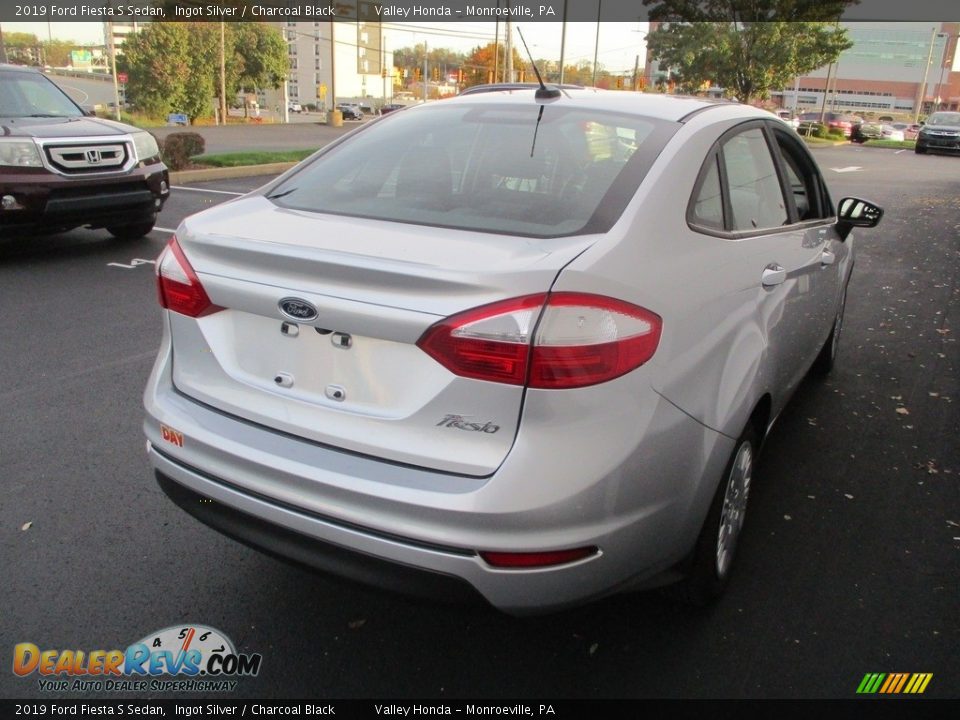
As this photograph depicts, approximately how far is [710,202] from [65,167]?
6592mm

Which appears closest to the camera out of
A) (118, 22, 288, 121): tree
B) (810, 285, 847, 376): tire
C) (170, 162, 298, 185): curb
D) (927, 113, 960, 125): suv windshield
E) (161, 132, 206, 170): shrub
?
(810, 285, 847, 376): tire

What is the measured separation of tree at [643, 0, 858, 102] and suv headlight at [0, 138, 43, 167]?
107ft

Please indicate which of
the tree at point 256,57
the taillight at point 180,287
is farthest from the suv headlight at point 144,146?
the tree at point 256,57

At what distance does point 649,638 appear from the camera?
2.65 meters

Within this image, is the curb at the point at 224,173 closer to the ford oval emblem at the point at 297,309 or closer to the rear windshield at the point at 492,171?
the rear windshield at the point at 492,171

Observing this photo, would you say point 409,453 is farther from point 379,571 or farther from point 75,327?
point 75,327

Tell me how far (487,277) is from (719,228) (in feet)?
3.49

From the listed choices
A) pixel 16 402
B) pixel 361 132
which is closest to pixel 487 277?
pixel 361 132

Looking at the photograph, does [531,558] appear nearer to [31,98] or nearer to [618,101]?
[618,101]

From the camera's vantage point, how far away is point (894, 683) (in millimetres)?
2482

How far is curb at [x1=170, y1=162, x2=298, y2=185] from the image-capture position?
44.7 ft

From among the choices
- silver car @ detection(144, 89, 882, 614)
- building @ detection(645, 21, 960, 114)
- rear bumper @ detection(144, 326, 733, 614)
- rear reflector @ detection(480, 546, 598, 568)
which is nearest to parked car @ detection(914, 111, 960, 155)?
silver car @ detection(144, 89, 882, 614)

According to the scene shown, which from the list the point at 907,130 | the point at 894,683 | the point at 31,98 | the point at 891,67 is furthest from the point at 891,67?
the point at 894,683

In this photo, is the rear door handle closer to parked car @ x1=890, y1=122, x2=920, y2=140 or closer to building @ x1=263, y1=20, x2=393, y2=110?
parked car @ x1=890, y1=122, x2=920, y2=140
